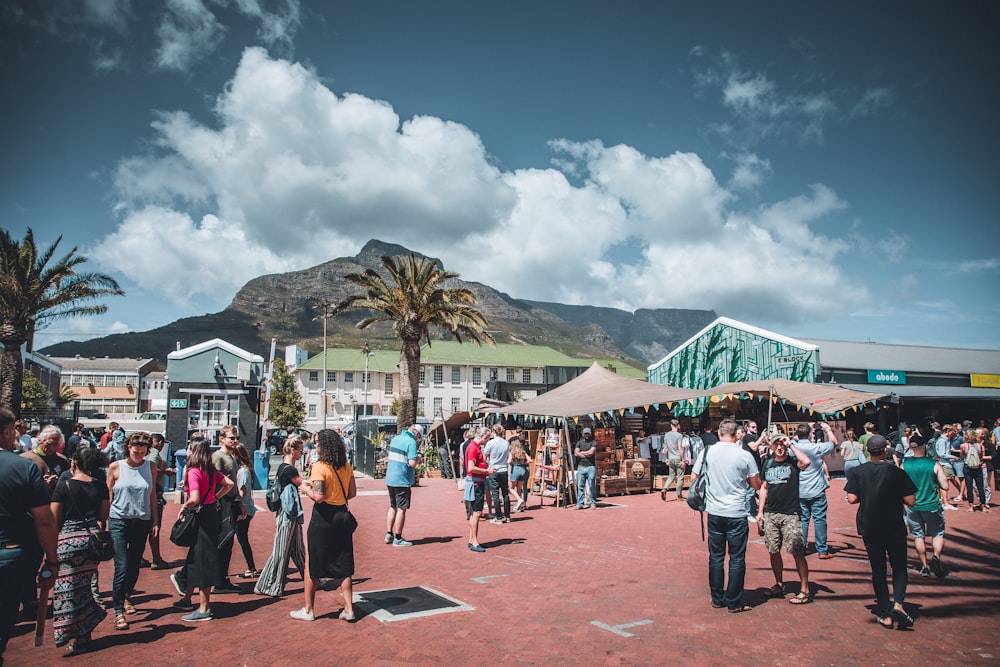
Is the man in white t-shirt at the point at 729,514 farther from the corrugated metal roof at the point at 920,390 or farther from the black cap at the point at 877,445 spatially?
the corrugated metal roof at the point at 920,390

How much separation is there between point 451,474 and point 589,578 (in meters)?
15.4

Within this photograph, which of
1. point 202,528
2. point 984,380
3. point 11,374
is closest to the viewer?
point 202,528

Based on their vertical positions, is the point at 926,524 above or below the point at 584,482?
above

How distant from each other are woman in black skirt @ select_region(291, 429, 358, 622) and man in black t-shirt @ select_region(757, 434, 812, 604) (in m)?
4.24

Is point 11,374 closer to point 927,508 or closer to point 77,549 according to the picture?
point 77,549

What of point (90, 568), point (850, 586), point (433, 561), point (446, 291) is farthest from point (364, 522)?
point (446, 291)

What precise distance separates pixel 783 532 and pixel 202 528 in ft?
18.8

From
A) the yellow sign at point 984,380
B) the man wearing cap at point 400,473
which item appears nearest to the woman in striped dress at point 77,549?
the man wearing cap at point 400,473

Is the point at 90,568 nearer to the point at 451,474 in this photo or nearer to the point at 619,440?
the point at 619,440

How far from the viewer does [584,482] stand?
551 inches

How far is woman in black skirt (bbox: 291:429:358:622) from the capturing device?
5.66 metres

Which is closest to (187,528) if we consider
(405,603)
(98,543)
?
(98,543)

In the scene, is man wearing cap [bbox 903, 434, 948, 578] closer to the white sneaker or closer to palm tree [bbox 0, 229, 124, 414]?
the white sneaker

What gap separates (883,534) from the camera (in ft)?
18.7
